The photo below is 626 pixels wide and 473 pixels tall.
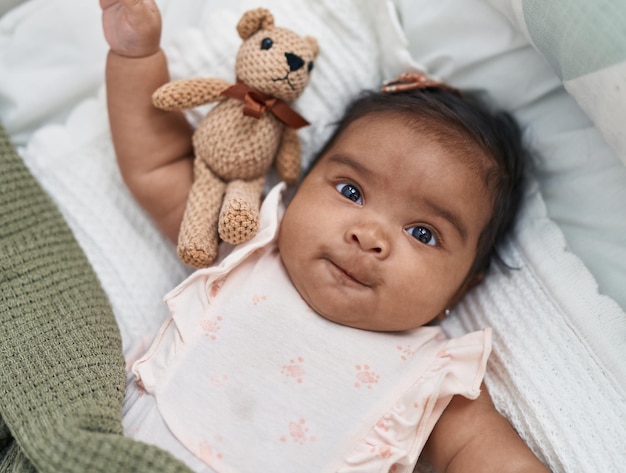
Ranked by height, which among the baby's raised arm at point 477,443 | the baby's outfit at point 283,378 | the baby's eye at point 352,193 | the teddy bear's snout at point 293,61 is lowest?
the baby's raised arm at point 477,443

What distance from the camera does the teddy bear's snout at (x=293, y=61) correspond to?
1.06 m

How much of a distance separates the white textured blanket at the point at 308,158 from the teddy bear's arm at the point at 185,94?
0.18 m

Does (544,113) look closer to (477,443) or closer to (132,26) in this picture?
(477,443)

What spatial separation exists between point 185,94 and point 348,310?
0.46 m

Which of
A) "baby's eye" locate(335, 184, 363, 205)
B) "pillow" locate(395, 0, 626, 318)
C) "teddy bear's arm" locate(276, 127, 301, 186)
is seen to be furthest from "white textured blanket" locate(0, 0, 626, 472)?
"baby's eye" locate(335, 184, 363, 205)

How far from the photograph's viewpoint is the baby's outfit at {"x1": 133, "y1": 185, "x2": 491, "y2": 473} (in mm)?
1011

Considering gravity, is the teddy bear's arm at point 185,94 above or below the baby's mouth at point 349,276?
above

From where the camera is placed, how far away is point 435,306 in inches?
43.6

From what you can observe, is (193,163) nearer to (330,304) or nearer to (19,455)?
(330,304)

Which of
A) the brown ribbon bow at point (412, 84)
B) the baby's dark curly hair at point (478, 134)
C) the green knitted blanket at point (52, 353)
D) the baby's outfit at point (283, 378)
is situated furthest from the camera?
the brown ribbon bow at point (412, 84)

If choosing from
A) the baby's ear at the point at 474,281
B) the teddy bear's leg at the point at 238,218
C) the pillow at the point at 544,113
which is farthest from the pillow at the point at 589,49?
the teddy bear's leg at the point at 238,218

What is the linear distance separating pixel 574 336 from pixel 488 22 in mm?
589

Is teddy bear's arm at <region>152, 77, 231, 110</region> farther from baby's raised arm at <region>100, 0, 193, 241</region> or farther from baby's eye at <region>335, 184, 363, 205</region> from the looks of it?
baby's eye at <region>335, 184, 363, 205</region>

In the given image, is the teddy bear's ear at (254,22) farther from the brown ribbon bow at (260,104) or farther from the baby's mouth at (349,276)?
the baby's mouth at (349,276)
